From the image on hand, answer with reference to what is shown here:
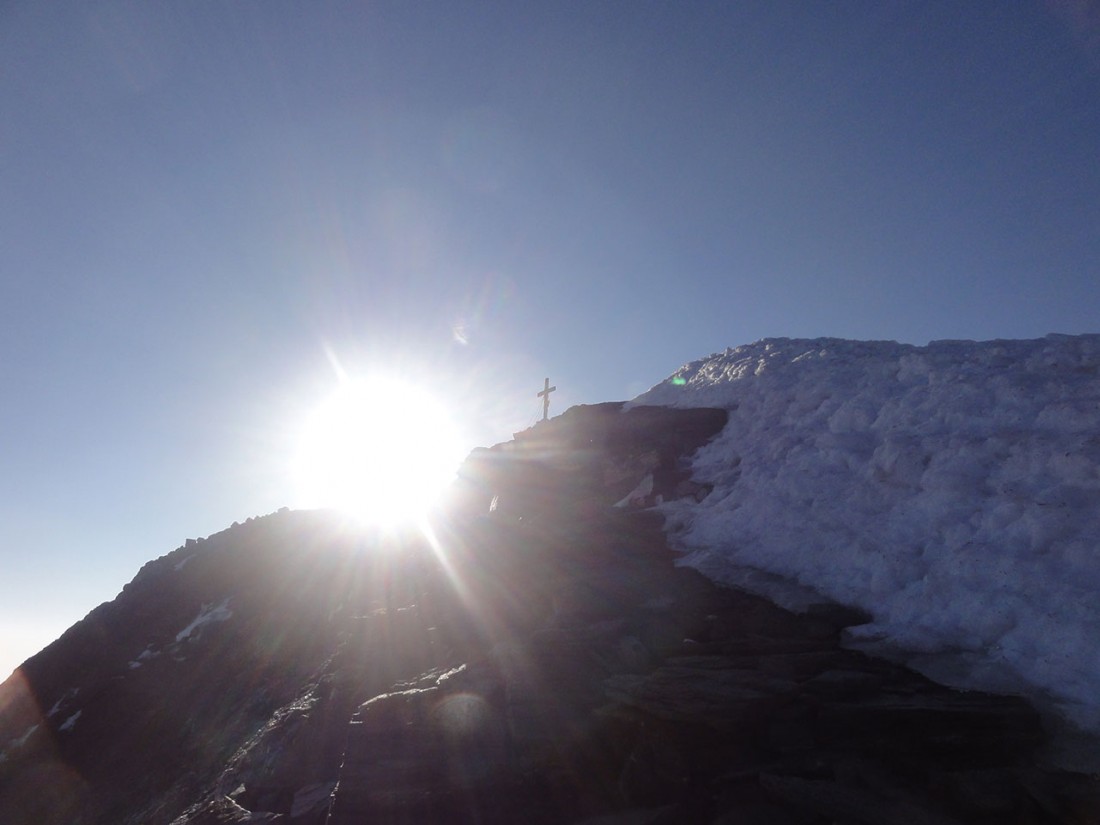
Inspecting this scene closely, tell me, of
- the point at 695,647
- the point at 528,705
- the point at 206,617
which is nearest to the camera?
the point at 528,705

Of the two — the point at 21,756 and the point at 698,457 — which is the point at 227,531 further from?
the point at 698,457

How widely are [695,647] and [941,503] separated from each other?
226 inches

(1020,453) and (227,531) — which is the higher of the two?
(227,531)

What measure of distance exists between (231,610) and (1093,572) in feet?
84.0

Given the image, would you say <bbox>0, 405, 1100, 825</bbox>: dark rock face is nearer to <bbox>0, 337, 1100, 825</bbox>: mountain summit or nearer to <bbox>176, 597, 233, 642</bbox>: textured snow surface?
<bbox>0, 337, 1100, 825</bbox>: mountain summit

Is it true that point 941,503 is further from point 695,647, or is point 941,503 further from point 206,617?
point 206,617

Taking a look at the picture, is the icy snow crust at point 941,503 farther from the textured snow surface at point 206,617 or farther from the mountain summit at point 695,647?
the textured snow surface at point 206,617

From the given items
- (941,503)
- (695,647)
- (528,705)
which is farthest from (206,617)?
(941,503)

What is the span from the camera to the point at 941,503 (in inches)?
511

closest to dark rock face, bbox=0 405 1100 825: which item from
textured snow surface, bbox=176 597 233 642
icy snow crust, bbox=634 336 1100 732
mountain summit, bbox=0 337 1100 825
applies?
mountain summit, bbox=0 337 1100 825

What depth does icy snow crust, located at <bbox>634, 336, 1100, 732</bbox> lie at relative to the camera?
10.2 metres

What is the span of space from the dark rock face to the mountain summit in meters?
0.05

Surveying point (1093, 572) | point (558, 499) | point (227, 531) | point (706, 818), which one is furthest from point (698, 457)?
point (227, 531)

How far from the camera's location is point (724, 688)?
9.91 m
